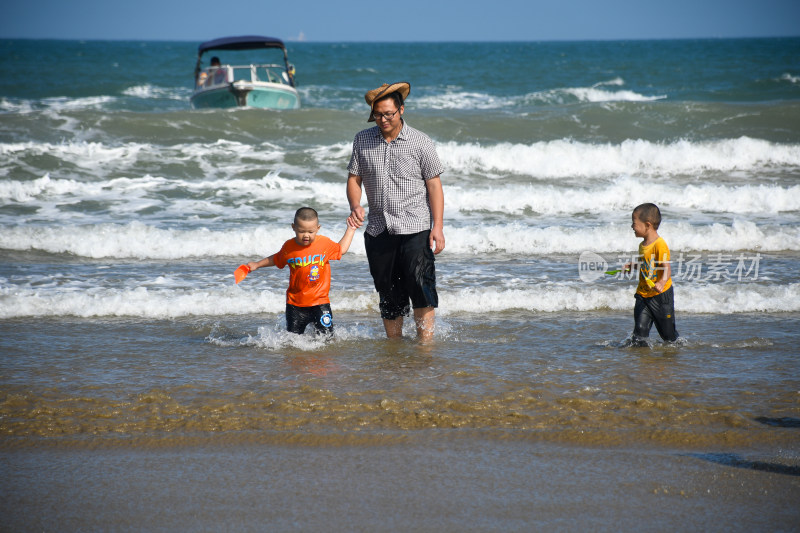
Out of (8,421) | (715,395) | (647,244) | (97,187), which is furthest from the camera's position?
(97,187)

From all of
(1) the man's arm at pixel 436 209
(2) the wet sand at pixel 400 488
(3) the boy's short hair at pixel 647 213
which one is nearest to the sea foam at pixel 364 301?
(3) the boy's short hair at pixel 647 213

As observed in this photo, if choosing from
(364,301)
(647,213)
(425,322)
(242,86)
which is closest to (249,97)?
(242,86)

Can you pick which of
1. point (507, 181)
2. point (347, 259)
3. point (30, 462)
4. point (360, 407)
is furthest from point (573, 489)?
point (507, 181)

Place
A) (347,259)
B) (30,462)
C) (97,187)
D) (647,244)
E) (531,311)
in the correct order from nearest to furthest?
(30,462), (647,244), (531,311), (347,259), (97,187)

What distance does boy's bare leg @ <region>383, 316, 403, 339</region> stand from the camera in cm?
524

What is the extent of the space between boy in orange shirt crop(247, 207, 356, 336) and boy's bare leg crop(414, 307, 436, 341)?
2.07 feet

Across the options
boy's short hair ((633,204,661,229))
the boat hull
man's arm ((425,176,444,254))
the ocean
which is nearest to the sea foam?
the ocean

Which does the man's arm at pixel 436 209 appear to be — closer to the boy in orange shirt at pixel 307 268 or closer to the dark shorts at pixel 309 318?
the boy in orange shirt at pixel 307 268

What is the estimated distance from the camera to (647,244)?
201 inches

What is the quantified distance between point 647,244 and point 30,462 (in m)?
3.98

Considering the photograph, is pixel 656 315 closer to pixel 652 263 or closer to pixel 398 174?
pixel 652 263

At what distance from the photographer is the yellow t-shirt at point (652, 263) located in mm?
5000

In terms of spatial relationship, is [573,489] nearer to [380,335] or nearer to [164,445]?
[164,445]

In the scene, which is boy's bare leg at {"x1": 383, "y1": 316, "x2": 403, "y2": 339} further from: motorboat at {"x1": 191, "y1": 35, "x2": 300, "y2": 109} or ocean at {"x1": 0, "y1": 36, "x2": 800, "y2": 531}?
motorboat at {"x1": 191, "y1": 35, "x2": 300, "y2": 109}
